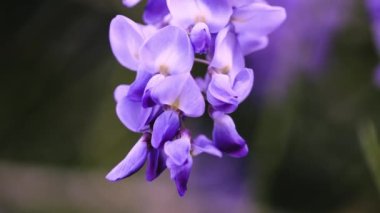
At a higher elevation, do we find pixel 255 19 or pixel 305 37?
pixel 255 19

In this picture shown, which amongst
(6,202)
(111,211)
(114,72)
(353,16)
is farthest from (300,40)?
(6,202)

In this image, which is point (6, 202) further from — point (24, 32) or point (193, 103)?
point (193, 103)

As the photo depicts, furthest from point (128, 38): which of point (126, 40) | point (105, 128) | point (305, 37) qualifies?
point (105, 128)

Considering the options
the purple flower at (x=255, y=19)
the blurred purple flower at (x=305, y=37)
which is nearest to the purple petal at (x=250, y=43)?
the purple flower at (x=255, y=19)

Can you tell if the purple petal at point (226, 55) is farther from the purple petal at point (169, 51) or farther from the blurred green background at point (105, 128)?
the blurred green background at point (105, 128)

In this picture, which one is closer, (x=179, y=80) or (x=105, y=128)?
(x=179, y=80)

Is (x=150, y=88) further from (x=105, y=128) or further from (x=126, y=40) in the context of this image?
(x=105, y=128)

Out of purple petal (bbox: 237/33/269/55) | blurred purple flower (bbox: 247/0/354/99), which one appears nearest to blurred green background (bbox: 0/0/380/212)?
blurred purple flower (bbox: 247/0/354/99)
